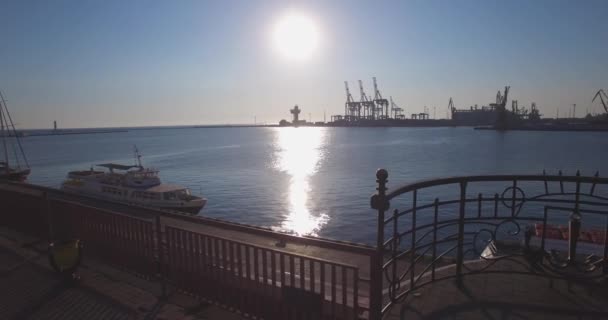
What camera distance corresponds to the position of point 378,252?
113 inches

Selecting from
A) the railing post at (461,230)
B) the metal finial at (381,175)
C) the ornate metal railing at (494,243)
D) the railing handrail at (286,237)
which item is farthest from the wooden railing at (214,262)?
the railing post at (461,230)

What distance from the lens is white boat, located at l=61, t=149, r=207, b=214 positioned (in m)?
27.2

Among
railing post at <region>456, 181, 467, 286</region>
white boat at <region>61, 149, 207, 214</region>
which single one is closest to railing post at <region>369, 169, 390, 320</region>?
railing post at <region>456, 181, 467, 286</region>

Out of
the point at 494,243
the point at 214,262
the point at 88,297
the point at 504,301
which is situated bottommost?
the point at 88,297

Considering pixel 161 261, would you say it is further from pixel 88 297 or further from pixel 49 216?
pixel 49 216

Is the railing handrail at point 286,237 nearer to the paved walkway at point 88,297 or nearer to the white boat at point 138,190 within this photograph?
the paved walkway at point 88,297

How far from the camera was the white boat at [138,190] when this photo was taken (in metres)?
27.2

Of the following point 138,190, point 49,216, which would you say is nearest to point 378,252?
point 49,216

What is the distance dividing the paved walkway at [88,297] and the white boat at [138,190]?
21.7 meters

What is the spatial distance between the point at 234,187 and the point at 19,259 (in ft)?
111

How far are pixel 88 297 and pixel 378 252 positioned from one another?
170 inches

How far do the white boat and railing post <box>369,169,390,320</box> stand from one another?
25.8 metres

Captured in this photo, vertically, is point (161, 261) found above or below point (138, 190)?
above

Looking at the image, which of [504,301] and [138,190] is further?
[138,190]
